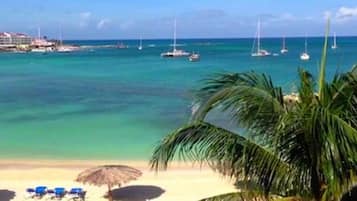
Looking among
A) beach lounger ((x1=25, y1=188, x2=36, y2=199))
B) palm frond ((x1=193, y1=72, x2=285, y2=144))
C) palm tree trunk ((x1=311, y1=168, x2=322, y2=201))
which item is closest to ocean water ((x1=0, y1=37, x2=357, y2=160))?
palm frond ((x1=193, y1=72, x2=285, y2=144))

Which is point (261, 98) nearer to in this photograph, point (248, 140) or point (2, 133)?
point (248, 140)

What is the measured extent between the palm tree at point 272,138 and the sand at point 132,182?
30.7 ft

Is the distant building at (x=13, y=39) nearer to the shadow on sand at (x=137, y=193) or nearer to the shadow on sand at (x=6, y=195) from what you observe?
the shadow on sand at (x=6, y=195)

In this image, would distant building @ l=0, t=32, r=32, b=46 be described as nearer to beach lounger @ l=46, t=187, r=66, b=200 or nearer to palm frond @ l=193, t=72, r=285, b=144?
beach lounger @ l=46, t=187, r=66, b=200

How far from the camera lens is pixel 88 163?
19.8 meters

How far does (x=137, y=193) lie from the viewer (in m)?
14.8

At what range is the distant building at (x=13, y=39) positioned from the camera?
5965 inches

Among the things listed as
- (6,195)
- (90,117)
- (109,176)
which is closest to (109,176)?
(109,176)

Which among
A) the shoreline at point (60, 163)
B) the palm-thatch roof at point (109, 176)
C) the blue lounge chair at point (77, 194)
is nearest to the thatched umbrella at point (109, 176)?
the palm-thatch roof at point (109, 176)

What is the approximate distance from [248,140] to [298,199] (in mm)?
666

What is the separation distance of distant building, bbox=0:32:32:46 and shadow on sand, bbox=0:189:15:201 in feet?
469

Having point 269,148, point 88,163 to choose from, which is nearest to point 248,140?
point 269,148

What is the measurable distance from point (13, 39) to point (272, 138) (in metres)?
158

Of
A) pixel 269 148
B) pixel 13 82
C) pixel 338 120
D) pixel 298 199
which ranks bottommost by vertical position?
pixel 13 82
